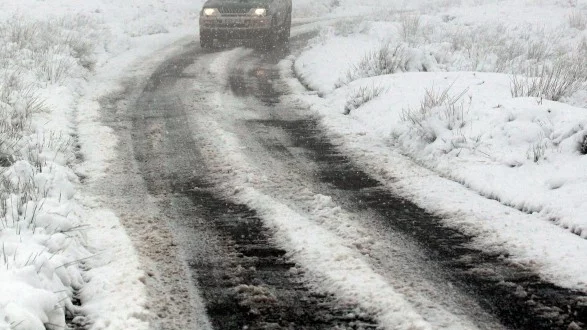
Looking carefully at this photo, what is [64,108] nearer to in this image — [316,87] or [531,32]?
[316,87]

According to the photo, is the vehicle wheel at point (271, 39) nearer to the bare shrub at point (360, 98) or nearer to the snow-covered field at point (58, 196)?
the snow-covered field at point (58, 196)

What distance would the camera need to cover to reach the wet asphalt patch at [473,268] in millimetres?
3307

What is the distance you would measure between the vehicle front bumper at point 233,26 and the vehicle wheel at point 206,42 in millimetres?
62

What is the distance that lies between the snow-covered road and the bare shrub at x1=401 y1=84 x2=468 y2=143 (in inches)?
41.3

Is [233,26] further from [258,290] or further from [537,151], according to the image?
[258,290]

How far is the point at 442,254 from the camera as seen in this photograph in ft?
13.6

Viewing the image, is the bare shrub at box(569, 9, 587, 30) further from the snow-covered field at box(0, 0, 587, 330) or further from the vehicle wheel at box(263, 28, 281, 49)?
the vehicle wheel at box(263, 28, 281, 49)

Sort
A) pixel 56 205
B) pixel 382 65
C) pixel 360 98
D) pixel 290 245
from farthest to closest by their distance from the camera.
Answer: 1. pixel 382 65
2. pixel 360 98
3. pixel 56 205
4. pixel 290 245

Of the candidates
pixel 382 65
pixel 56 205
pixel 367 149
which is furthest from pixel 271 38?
pixel 56 205

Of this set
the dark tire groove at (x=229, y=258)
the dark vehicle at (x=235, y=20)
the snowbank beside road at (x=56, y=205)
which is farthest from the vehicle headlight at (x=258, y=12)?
the dark tire groove at (x=229, y=258)

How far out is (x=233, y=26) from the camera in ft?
50.3

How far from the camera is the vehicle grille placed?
50.2 feet

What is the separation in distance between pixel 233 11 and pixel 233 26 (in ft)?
1.33

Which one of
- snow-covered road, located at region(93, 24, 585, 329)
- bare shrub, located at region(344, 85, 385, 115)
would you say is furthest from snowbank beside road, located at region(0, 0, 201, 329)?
bare shrub, located at region(344, 85, 385, 115)
